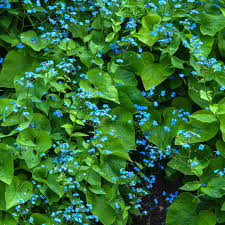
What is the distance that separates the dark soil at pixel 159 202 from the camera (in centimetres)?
354

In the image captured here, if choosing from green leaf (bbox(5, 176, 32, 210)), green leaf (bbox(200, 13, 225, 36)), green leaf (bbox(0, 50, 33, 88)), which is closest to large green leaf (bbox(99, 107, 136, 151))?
green leaf (bbox(5, 176, 32, 210))

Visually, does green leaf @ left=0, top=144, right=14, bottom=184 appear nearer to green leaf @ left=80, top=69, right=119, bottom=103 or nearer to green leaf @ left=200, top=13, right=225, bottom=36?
green leaf @ left=80, top=69, right=119, bottom=103

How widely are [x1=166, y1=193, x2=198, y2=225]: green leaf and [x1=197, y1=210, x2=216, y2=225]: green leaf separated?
0.09m

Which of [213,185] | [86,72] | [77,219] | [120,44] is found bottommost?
[213,185]

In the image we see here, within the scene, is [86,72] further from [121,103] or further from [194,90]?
[194,90]

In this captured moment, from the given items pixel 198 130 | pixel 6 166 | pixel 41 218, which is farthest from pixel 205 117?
pixel 6 166

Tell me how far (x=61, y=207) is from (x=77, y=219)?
0.30 m

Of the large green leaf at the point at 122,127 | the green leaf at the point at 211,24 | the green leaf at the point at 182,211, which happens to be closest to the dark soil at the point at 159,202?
the green leaf at the point at 182,211

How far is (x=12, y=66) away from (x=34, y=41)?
37 centimetres

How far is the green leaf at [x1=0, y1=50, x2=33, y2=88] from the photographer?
3.78 m

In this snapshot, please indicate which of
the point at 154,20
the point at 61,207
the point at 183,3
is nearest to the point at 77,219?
the point at 61,207

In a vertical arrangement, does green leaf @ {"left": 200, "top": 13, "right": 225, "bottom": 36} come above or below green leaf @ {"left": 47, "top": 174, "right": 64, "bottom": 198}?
above

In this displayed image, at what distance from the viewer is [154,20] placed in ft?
12.4

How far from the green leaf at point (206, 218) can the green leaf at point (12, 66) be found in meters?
2.11
